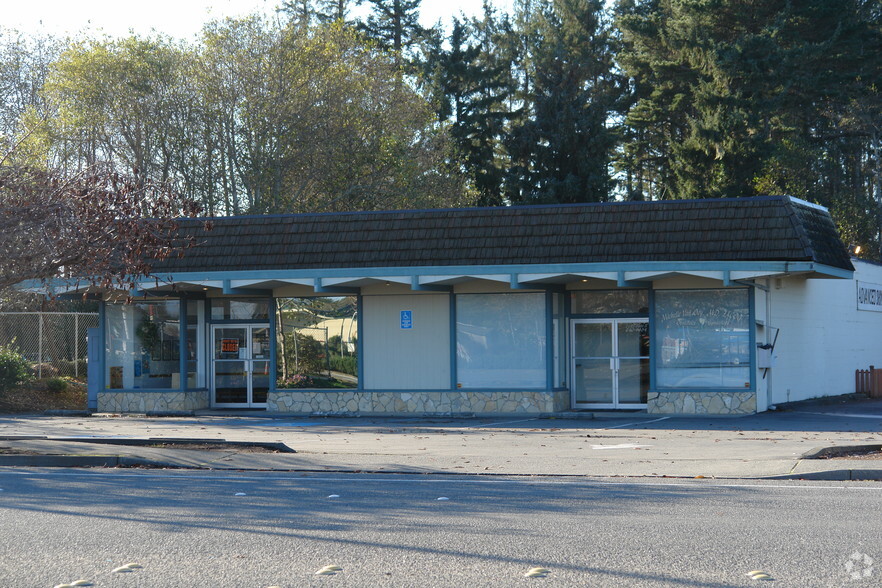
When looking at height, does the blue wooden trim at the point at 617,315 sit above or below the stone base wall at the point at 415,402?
above

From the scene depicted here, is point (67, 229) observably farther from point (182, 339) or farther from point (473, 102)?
point (473, 102)

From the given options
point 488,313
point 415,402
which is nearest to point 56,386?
point 415,402

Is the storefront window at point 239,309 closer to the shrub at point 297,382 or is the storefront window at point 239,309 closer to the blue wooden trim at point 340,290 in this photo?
the shrub at point 297,382

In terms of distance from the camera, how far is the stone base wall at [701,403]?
2141 cm

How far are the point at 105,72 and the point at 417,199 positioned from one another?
1172cm

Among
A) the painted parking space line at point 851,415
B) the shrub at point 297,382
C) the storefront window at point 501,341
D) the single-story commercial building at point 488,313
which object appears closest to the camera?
the painted parking space line at point 851,415

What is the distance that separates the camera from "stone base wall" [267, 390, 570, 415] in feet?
74.1

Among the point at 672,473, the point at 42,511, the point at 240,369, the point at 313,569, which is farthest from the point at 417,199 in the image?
the point at 313,569

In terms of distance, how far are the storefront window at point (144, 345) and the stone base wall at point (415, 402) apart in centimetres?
274

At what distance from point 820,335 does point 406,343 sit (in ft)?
33.2

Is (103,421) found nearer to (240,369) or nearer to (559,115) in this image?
(240,369)

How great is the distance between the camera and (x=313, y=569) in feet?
23.1

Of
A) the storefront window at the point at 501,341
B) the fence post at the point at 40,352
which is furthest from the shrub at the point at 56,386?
the storefront window at the point at 501,341

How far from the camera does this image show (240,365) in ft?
81.8
